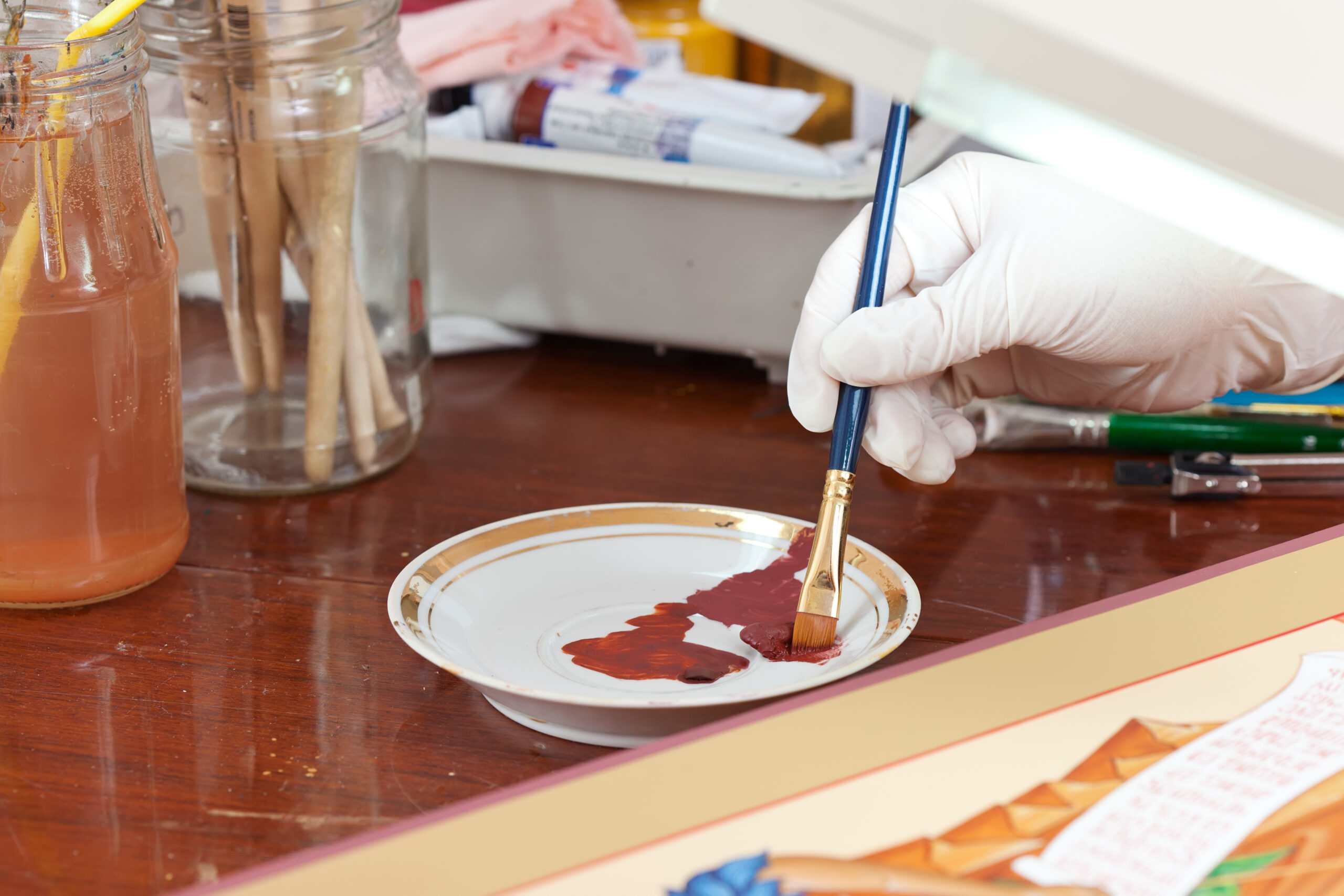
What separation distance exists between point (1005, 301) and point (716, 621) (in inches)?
8.0

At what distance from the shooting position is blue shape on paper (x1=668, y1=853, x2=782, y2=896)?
1.19 feet

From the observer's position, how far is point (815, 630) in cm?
53

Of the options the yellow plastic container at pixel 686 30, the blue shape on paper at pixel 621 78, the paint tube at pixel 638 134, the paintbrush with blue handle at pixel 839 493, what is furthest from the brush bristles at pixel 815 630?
the yellow plastic container at pixel 686 30

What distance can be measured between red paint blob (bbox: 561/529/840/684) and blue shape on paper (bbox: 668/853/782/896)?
0.51ft

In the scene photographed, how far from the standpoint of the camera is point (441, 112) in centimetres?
97

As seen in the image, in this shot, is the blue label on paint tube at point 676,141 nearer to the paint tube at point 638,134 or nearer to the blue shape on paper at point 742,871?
the paint tube at point 638,134

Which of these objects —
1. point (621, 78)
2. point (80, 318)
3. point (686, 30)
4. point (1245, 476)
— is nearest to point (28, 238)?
point (80, 318)

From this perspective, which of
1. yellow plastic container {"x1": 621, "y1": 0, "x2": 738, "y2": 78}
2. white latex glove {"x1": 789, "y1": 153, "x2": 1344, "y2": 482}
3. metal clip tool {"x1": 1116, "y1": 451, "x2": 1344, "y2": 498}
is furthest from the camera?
yellow plastic container {"x1": 621, "y1": 0, "x2": 738, "y2": 78}

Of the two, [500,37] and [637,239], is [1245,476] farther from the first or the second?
[500,37]

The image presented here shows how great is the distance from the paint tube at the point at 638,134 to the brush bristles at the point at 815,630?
1.28ft

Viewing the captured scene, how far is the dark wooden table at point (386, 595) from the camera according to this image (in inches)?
18.5

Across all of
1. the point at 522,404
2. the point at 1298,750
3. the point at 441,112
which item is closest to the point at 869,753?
the point at 1298,750

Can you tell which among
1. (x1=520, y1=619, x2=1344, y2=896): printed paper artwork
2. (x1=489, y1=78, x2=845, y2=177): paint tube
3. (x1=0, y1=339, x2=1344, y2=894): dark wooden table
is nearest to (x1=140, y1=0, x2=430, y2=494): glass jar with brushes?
(x1=0, y1=339, x2=1344, y2=894): dark wooden table

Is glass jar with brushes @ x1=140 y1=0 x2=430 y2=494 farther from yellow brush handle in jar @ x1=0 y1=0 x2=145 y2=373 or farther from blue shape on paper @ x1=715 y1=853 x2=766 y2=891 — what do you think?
blue shape on paper @ x1=715 y1=853 x2=766 y2=891
